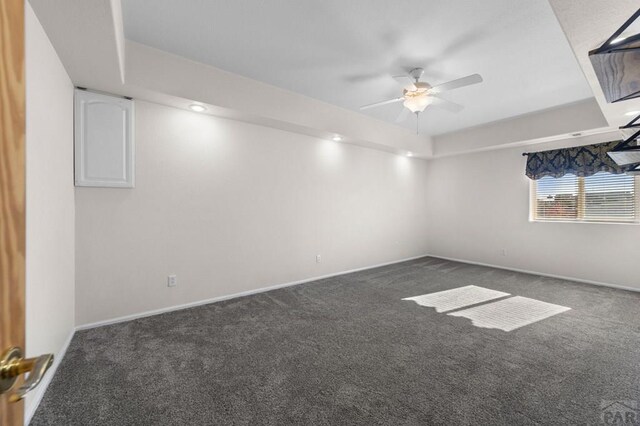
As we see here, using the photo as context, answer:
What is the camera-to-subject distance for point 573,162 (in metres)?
4.31

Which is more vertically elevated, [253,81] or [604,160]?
[253,81]

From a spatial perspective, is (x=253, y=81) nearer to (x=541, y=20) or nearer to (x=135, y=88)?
(x=135, y=88)

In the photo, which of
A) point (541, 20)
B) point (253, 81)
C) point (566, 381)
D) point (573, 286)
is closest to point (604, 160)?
point (573, 286)

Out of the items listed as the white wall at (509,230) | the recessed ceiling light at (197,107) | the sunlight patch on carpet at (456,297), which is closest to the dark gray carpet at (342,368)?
the sunlight patch on carpet at (456,297)

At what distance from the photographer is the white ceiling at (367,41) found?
2150mm

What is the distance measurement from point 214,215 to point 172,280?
873 millimetres

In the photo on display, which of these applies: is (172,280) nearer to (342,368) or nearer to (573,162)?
(342,368)

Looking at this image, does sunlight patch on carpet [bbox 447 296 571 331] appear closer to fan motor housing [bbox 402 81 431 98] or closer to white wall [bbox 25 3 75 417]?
fan motor housing [bbox 402 81 431 98]

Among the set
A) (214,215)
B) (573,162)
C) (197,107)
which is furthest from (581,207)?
(197,107)

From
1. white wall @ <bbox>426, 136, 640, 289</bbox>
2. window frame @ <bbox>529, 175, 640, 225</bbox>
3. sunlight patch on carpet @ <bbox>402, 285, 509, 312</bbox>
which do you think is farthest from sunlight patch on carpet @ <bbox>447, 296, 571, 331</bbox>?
window frame @ <bbox>529, 175, 640, 225</bbox>

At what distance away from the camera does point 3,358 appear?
466 millimetres

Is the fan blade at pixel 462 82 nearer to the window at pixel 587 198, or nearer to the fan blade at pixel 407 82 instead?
the fan blade at pixel 407 82

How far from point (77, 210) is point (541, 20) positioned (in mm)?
4418

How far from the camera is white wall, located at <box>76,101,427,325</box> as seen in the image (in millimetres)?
2803
